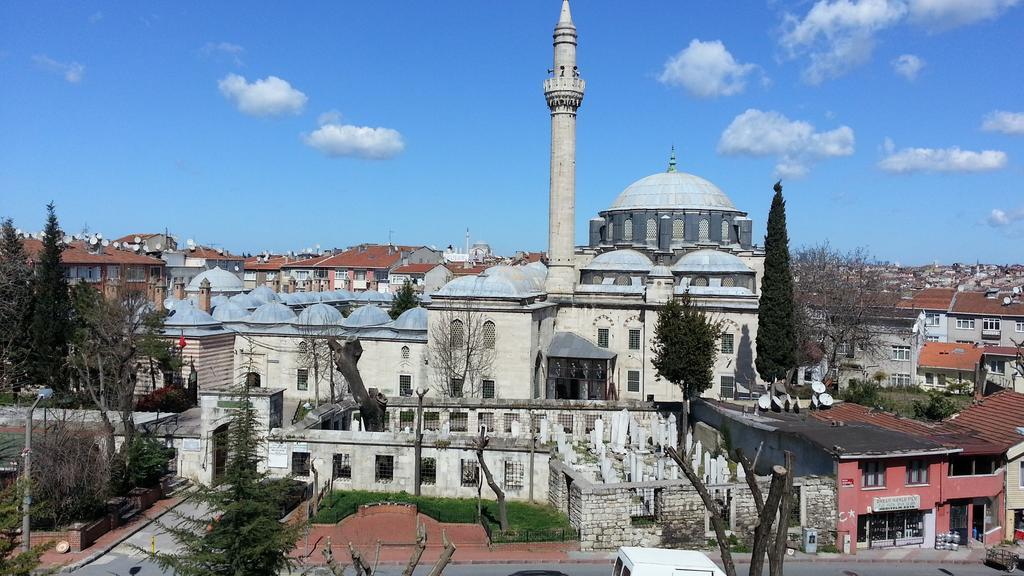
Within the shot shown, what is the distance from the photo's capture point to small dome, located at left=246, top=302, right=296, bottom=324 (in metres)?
38.3

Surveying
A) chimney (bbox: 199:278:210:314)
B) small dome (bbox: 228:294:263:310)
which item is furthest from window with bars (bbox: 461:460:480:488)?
chimney (bbox: 199:278:210:314)

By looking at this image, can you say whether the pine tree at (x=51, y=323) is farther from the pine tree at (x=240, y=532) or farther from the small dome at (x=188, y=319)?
the pine tree at (x=240, y=532)

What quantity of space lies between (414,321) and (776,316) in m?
16.2

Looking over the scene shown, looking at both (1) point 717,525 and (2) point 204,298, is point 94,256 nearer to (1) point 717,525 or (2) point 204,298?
(2) point 204,298

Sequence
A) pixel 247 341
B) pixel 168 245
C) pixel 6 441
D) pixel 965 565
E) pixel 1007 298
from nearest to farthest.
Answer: pixel 965 565
pixel 6 441
pixel 247 341
pixel 1007 298
pixel 168 245

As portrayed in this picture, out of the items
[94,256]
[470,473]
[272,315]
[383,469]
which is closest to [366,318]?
[272,315]

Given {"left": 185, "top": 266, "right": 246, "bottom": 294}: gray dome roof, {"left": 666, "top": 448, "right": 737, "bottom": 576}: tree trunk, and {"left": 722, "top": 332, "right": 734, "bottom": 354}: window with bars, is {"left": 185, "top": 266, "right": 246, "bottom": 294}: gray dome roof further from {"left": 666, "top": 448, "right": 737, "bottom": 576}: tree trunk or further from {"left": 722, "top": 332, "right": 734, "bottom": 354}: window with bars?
{"left": 666, "top": 448, "right": 737, "bottom": 576}: tree trunk

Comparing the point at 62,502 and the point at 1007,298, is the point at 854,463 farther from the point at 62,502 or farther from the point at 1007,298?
the point at 1007,298

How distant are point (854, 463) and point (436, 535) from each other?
32.8 ft

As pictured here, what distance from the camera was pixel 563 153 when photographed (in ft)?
125

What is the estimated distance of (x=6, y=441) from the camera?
22.0 meters

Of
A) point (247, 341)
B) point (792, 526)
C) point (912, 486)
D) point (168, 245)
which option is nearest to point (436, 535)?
point (792, 526)

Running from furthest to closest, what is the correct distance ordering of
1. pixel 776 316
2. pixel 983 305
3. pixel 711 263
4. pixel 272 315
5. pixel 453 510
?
pixel 983 305, pixel 711 263, pixel 272 315, pixel 776 316, pixel 453 510

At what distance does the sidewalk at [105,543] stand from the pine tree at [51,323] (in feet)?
41.2
